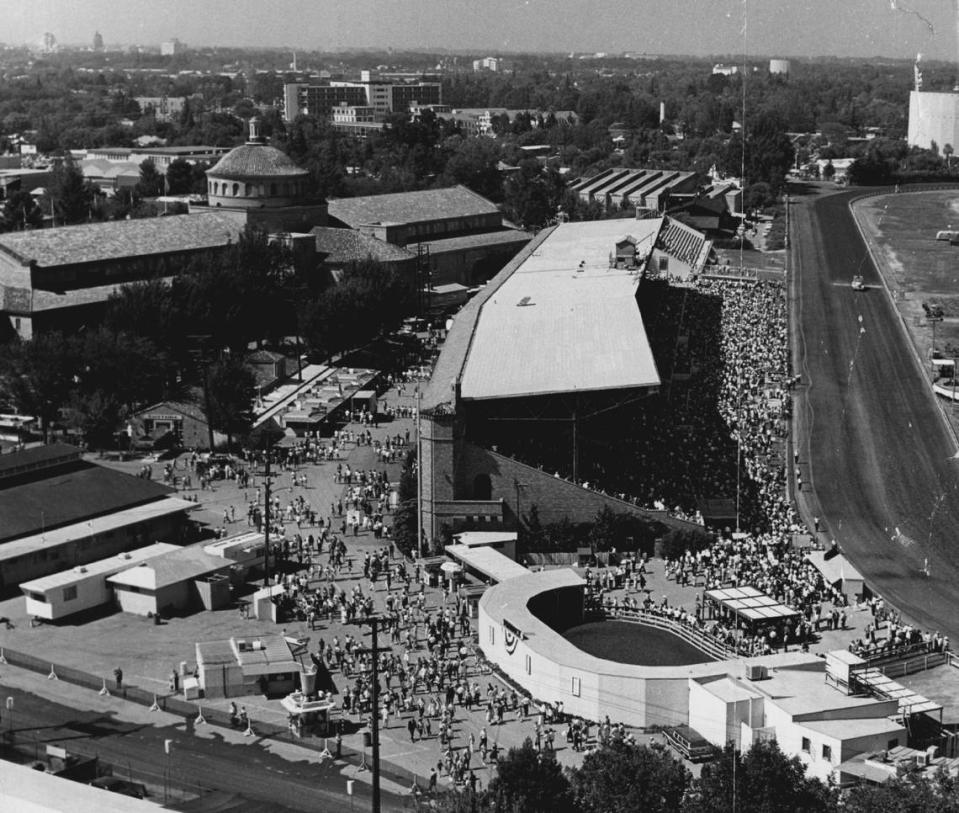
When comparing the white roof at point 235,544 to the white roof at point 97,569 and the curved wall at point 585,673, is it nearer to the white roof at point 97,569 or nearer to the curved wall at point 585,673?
the white roof at point 97,569

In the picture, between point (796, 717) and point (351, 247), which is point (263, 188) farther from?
point (796, 717)

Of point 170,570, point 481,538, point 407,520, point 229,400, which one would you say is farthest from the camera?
point 229,400

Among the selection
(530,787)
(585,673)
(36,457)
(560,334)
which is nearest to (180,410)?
(36,457)

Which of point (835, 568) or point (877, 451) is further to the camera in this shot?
point (877, 451)

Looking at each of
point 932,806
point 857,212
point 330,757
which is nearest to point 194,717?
point 330,757

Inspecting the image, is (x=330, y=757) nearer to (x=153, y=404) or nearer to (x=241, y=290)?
(x=153, y=404)

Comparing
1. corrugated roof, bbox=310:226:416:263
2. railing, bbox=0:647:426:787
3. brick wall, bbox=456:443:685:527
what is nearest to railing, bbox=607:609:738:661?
brick wall, bbox=456:443:685:527
